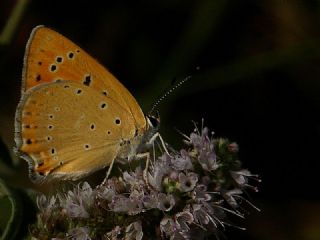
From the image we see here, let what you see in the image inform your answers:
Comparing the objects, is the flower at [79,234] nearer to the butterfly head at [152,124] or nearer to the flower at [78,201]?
the flower at [78,201]

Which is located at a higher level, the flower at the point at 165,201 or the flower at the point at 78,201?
the flower at the point at 165,201

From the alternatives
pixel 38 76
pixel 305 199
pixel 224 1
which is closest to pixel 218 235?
pixel 38 76

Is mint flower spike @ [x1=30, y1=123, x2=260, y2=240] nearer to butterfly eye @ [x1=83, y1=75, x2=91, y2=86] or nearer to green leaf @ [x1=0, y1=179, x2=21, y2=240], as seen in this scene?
green leaf @ [x1=0, y1=179, x2=21, y2=240]

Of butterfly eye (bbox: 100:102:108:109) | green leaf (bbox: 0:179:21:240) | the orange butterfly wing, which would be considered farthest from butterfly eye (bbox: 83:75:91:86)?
green leaf (bbox: 0:179:21:240)

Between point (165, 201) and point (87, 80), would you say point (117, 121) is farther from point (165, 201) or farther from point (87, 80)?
point (165, 201)

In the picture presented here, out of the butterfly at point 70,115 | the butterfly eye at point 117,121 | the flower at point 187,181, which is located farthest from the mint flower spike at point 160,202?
the butterfly eye at point 117,121

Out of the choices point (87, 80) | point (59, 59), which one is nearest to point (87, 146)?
point (87, 80)

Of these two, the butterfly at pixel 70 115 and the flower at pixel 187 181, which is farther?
the butterfly at pixel 70 115
